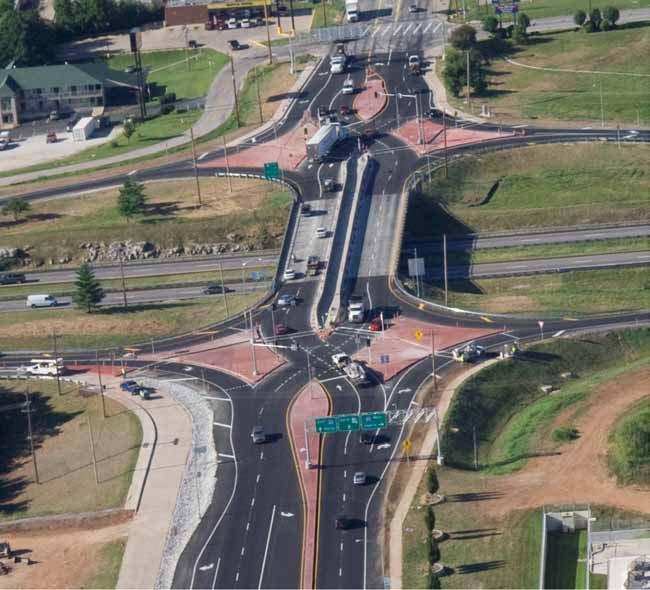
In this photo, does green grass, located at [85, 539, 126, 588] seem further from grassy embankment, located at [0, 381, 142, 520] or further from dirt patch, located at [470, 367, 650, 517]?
dirt patch, located at [470, 367, 650, 517]

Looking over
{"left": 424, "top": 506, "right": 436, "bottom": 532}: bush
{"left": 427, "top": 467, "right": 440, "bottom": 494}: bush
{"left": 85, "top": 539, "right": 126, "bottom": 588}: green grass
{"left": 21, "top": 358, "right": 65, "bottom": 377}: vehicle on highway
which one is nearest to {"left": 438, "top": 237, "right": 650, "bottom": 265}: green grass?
{"left": 21, "top": 358, "right": 65, "bottom": 377}: vehicle on highway

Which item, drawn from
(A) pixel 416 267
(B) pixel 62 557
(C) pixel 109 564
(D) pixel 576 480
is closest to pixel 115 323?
(A) pixel 416 267

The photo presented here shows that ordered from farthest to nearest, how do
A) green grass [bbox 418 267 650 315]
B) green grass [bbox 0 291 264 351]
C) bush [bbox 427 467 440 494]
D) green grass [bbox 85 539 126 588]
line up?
green grass [bbox 0 291 264 351]
green grass [bbox 418 267 650 315]
bush [bbox 427 467 440 494]
green grass [bbox 85 539 126 588]

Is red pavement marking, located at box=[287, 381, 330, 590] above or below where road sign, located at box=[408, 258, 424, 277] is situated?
below

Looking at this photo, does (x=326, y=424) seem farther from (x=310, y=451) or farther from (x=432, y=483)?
(x=432, y=483)

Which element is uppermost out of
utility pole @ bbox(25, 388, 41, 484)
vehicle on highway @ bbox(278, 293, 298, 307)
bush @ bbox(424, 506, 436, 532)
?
vehicle on highway @ bbox(278, 293, 298, 307)

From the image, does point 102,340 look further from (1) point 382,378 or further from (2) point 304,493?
(2) point 304,493

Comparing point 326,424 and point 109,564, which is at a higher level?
point 326,424
